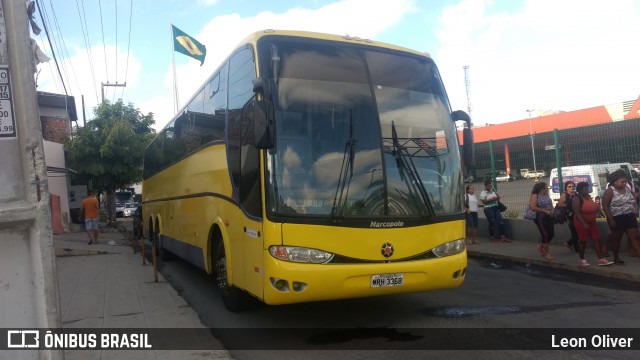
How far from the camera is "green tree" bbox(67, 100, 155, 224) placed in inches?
926

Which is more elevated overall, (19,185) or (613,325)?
(19,185)

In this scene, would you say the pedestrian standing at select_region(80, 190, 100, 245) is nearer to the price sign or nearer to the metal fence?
the metal fence

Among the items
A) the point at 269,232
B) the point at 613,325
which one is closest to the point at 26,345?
the point at 269,232

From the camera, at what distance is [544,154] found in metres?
12.4

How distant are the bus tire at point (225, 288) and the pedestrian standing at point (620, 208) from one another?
666cm

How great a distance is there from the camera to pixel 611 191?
8.70m

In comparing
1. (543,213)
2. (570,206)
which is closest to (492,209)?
(543,213)

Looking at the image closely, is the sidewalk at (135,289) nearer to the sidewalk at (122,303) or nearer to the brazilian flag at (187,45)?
the sidewalk at (122,303)

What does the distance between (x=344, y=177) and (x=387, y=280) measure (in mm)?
1215

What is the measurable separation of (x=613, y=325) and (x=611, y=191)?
384 cm

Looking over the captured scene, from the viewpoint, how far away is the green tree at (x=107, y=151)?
2352cm

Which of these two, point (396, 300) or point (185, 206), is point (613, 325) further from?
point (185, 206)

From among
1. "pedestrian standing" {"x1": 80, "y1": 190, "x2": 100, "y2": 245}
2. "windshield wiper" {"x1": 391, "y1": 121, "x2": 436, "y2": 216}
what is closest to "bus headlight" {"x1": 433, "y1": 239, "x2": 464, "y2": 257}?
"windshield wiper" {"x1": 391, "y1": 121, "x2": 436, "y2": 216}

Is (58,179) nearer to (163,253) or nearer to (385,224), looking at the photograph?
(163,253)
